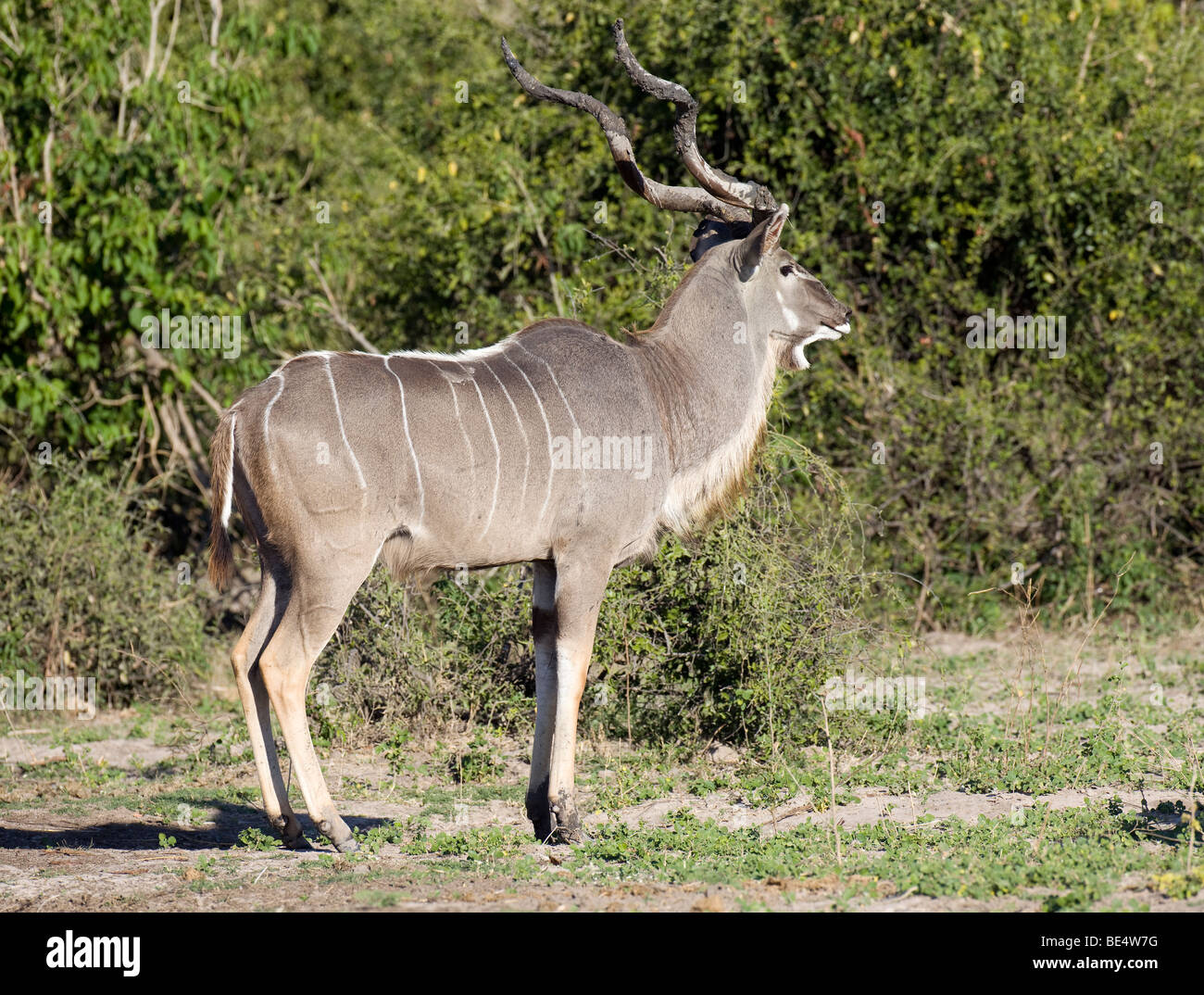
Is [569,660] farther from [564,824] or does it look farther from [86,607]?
[86,607]

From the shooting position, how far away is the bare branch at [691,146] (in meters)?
5.28

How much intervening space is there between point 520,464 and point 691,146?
1.47 m

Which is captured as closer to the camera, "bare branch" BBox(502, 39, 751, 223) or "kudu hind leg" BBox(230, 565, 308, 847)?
"kudu hind leg" BBox(230, 565, 308, 847)

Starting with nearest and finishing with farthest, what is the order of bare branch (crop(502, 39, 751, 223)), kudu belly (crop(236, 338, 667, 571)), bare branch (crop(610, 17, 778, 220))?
kudu belly (crop(236, 338, 667, 571)), bare branch (crop(502, 39, 751, 223)), bare branch (crop(610, 17, 778, 220))

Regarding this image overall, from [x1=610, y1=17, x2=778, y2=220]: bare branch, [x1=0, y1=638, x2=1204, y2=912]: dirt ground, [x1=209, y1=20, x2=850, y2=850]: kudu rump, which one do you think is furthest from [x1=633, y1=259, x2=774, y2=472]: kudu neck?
[x1=0, y1=638, x2=1204, y2=912]: dirt ground

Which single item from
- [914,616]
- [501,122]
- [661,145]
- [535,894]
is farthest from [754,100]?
[535,894]

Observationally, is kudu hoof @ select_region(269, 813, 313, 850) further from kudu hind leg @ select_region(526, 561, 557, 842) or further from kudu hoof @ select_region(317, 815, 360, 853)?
kudu hind leg @ select_region(526, 561, 557, 842)

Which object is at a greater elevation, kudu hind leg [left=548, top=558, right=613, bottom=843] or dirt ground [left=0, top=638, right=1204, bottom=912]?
kudu hind leg [left=548, top=558, right=613, bottom=843]

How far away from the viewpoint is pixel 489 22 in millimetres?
10305

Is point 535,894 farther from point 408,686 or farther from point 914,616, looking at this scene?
point 914,616

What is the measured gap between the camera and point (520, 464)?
4750mm

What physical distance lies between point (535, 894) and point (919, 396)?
5.23m

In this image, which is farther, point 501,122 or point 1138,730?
point 501,122

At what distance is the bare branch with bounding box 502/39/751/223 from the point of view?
5.18 meters
